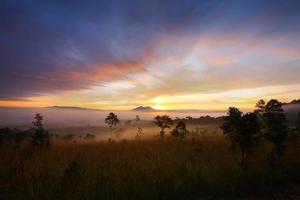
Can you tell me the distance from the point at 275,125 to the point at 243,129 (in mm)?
2081

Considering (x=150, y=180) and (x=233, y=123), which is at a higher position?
(x=233, y=123)

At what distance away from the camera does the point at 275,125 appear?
11.3 metres

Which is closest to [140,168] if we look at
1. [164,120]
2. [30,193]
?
[30,193]

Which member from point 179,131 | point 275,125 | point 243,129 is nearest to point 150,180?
point 243,129

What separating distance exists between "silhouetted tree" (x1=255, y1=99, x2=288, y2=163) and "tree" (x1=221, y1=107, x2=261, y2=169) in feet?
2.20

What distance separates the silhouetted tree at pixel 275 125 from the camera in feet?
35.5

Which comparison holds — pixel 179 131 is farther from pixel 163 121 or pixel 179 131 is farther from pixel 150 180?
pixel 150 180

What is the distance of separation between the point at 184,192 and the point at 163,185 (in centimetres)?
66

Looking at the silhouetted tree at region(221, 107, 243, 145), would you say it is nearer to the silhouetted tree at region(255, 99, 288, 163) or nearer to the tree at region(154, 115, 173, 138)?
the silhouetted tree at region(255, 99, 288, 163)

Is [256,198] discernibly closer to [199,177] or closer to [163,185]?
[199,177]

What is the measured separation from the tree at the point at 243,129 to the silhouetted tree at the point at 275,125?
26.4 inches

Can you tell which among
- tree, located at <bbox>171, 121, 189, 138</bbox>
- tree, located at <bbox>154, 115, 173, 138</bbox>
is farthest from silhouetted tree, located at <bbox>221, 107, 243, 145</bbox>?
tree, located at <bbox>154, 115, 173, 138</bbox>

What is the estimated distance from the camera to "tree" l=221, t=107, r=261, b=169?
33.8ft

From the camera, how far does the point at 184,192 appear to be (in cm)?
691
